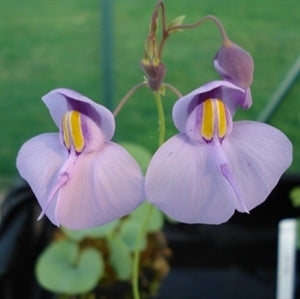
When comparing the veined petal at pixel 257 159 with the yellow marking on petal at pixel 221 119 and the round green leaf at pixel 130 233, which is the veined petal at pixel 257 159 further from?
the round green leaf at pixel 130 233

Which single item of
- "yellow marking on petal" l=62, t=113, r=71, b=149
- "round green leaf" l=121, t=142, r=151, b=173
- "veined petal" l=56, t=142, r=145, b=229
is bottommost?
"round green leaf" l=121, t=142, r=151, b=173

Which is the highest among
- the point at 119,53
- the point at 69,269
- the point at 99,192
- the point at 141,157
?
Answer: the point at 99,192

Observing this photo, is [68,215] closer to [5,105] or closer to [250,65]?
[250,65]

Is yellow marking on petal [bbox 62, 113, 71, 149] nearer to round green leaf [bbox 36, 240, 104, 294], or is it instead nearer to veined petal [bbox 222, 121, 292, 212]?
veined petal [bbox 222, 121, 292, 212]

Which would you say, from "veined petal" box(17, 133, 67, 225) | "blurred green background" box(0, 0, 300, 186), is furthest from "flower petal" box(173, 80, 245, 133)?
"blurred green background" box(0, 0, 300, 186)

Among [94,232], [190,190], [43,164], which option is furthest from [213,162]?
[94,232]

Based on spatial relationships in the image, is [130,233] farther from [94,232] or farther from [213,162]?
[213,162]
